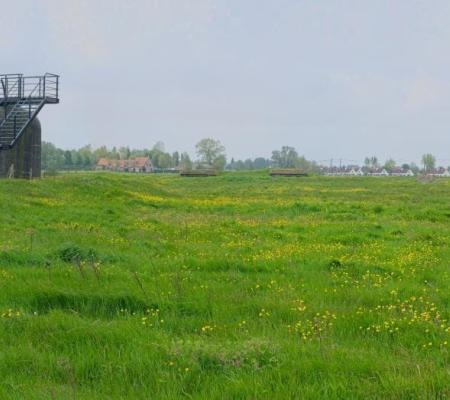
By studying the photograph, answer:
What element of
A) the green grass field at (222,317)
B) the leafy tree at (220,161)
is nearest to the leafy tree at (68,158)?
the leafy tree at (220,161)

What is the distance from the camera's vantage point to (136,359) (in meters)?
5.75

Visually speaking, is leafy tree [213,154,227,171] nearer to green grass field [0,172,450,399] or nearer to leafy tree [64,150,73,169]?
leafy tree [64,150,73,169]

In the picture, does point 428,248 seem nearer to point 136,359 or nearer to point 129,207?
point 136,359

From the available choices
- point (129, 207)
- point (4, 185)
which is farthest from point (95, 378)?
point (4, 185)

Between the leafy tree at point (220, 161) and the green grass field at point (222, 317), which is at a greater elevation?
the leafy tree at point (220, 161)

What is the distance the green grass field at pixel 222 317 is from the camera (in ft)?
17.0

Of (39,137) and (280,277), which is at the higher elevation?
(39,137)

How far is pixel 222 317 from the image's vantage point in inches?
291

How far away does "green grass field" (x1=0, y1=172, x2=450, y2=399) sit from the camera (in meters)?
5.19

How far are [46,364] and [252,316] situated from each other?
285cm

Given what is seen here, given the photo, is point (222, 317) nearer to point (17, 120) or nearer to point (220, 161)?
point (17, 120)

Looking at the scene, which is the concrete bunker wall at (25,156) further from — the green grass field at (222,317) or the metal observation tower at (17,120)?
the green grass field at (222,317)

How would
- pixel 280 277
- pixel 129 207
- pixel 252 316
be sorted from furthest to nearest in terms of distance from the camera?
1. pixel 129 207
2. pixel 280 277
3. pixel 252 316

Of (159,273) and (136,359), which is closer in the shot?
(136,359)
